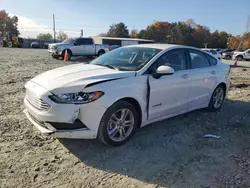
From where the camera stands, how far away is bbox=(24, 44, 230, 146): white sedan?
11.2 feet

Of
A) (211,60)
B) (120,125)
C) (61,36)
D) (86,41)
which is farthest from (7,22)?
(120,125)

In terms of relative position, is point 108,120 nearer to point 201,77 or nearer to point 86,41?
point 201,77

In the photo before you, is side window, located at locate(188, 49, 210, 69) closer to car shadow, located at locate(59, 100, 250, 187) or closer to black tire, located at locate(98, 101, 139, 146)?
car shadow, located at locate(59, 100, 250, 187)

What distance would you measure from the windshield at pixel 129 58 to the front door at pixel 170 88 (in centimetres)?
21

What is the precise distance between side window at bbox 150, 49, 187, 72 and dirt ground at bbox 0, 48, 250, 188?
1150 mm

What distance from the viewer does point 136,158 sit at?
3.56 meters

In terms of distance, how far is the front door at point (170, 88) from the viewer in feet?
13.8

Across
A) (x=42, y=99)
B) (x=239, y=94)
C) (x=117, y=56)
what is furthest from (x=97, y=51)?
(x=42, y=99)

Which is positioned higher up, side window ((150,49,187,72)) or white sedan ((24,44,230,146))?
side window ((150,49,187,72))

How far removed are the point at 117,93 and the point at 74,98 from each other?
24.7 inches

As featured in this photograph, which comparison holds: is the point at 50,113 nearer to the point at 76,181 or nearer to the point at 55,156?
the point at 55,156

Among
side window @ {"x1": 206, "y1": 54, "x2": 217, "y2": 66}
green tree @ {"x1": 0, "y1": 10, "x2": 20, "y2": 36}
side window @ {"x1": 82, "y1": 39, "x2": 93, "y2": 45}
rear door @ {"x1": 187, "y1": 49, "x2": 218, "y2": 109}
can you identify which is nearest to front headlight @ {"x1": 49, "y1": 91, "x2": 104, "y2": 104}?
rear door @ {"x1": 187, "y1": 49, "x2": 218, "y2": 109}

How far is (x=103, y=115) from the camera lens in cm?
355

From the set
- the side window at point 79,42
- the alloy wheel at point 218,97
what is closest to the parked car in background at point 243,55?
the side window at point 79,42
